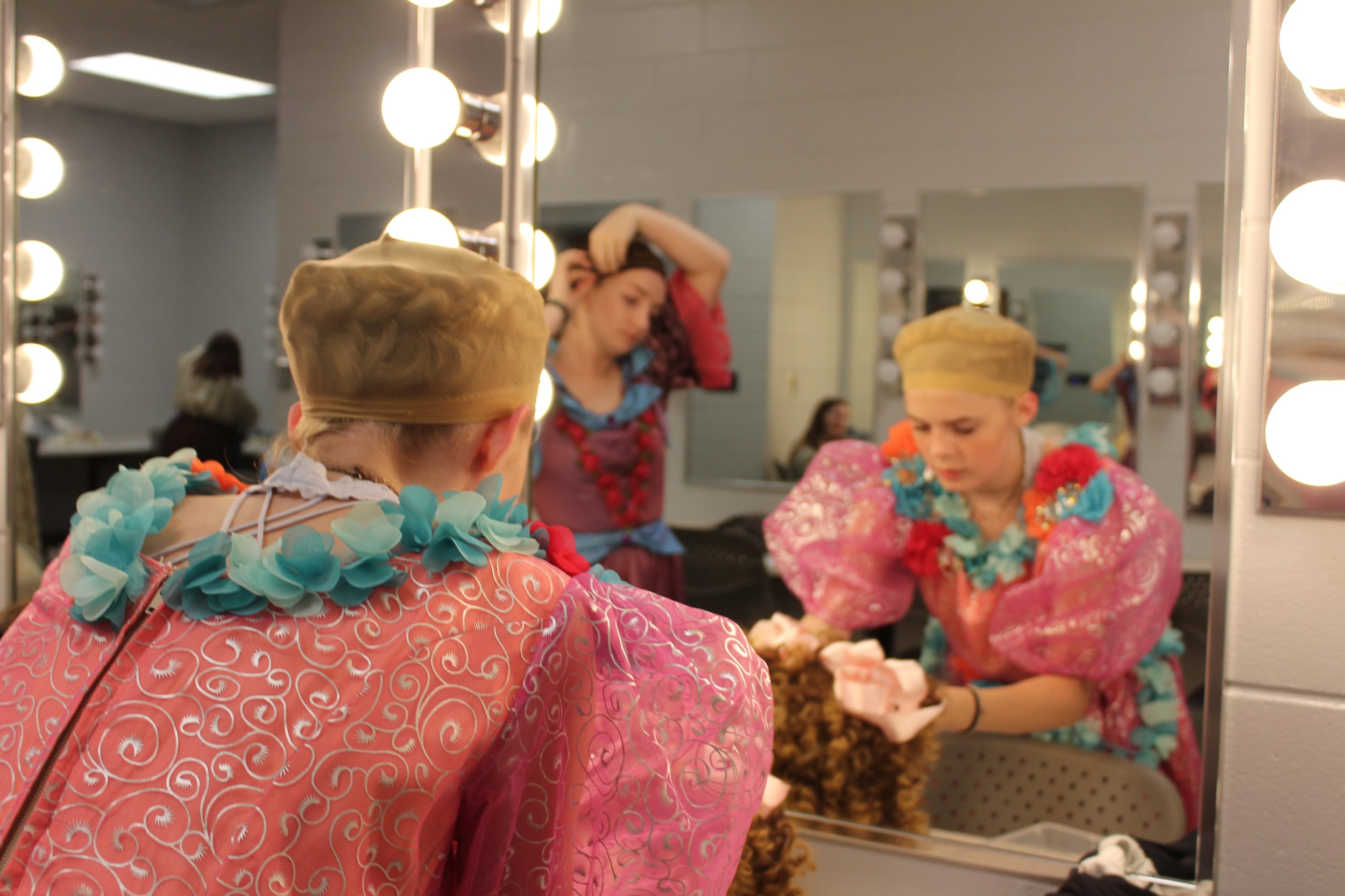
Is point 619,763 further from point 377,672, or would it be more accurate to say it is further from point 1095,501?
point 1095,501

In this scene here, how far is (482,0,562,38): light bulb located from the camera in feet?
4.12

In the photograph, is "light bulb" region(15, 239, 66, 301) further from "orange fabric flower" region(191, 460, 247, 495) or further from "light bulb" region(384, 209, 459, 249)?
"orange fabric flower" region(191, 460, 247, 495)

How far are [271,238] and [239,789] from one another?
0.98 m

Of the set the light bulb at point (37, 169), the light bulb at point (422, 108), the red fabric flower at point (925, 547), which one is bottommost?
the red fabric flower at point (925, 547)

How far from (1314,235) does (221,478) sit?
85 centimetres

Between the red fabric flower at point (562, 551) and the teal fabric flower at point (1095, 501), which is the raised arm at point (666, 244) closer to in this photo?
the teal fabric flower at point (1095, 501)

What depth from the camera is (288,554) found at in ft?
1.98

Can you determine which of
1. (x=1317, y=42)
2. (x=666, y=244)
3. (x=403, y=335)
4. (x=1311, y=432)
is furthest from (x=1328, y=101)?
(x=403, y=335)

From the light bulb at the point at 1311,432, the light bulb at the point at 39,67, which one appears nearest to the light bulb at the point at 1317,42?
the light bulb at the point at 1311,432

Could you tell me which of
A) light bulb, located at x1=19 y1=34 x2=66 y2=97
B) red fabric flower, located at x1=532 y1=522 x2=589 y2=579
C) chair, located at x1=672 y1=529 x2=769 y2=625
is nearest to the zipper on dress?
red fabric flower, located at x1=532 y1=522 x2=589 y2=579

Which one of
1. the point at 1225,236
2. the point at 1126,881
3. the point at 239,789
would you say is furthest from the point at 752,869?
the point at 1225,236

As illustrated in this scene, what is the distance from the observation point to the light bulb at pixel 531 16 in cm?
126

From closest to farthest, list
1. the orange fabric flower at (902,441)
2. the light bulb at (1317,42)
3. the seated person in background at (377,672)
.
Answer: the seated person in background at (377,672)
the light bulb at (1317,42)
the orange fabric flower at (902,441)

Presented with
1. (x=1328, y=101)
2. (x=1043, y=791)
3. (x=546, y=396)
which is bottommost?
(x=1043, y=791)
